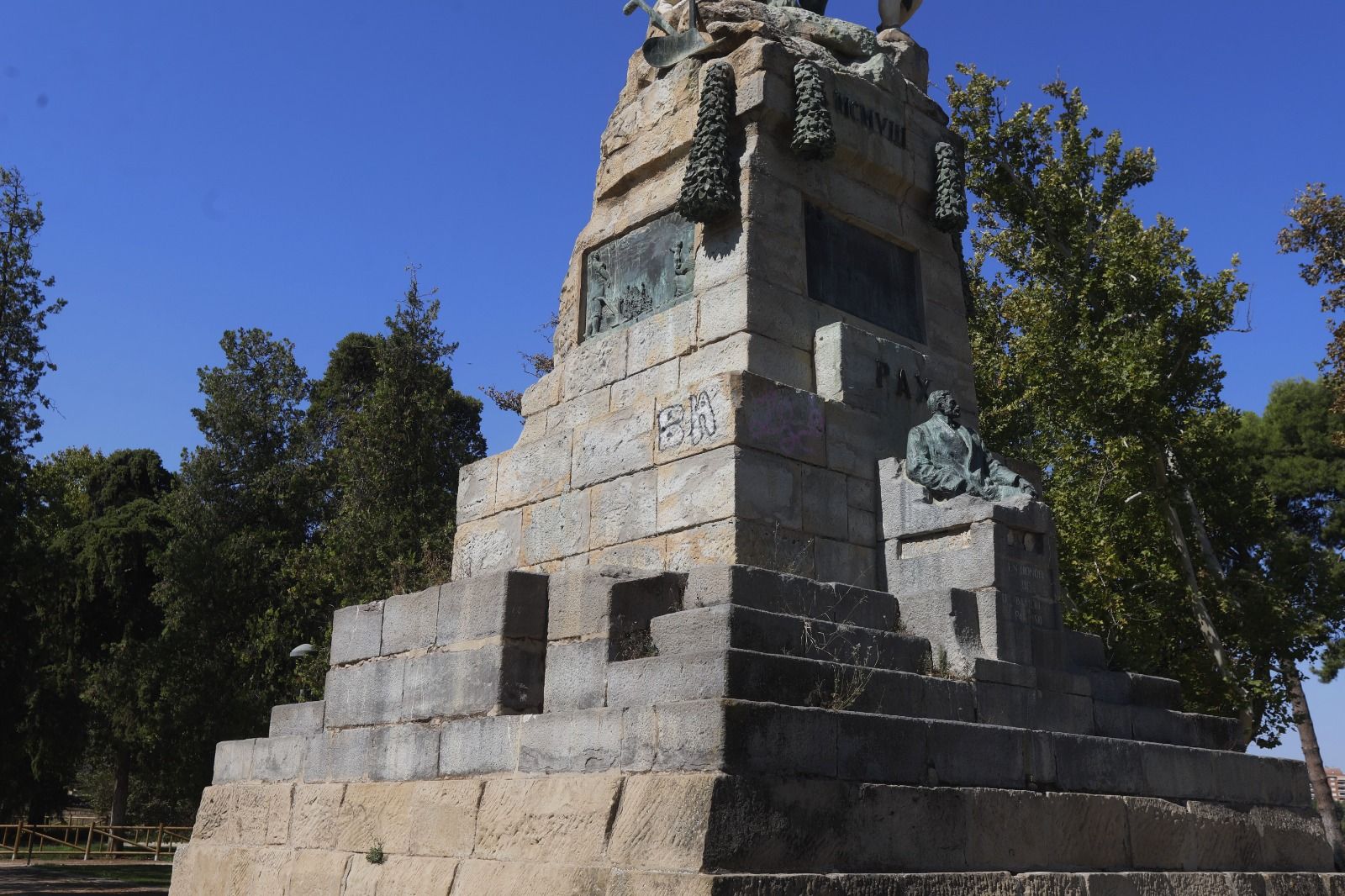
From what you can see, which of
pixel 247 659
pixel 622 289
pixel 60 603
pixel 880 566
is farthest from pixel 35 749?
pixel 880 566

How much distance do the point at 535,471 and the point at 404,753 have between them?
9.59ft

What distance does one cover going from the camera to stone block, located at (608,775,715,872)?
6.20m

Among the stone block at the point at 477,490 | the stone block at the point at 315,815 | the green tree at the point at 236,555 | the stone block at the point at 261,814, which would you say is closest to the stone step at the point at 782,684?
the stone block at the point at 315,815

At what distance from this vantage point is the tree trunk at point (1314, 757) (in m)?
20.8

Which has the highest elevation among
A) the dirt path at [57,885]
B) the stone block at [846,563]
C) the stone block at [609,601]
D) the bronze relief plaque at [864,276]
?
the bronze relief plaque at [864,276]

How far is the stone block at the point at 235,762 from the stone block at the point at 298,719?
0.24m

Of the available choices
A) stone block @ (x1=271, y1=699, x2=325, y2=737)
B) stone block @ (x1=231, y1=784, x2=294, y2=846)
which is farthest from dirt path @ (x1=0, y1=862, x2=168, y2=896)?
stone block @ (x1=231, y1=784, x2=294, y2=846)

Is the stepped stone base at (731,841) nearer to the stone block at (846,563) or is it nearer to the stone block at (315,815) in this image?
the stone block at (315,815)

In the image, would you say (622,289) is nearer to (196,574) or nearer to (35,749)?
(196,574)

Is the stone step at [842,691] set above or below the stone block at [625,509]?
below

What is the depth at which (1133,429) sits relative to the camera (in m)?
20.2

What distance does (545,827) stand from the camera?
7.20 m

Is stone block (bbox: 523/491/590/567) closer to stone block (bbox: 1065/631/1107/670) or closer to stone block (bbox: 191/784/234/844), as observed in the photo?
stone block (bbox: 191/784/234/844)

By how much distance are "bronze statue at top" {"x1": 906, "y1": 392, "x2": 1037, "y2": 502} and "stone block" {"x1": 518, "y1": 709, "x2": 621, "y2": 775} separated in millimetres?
3595
